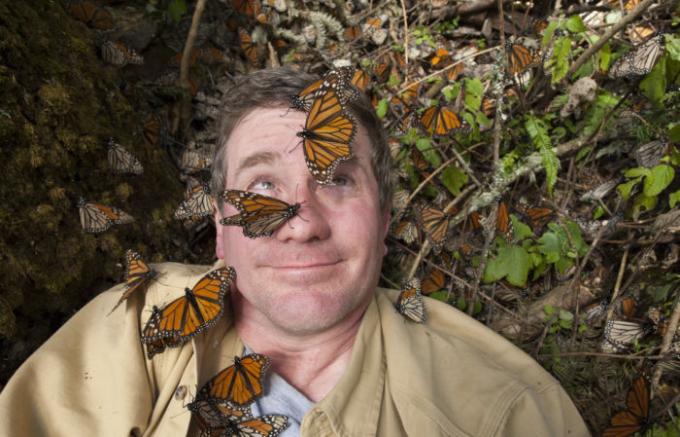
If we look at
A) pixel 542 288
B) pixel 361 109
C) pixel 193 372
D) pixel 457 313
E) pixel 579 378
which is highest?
pixel 361 109

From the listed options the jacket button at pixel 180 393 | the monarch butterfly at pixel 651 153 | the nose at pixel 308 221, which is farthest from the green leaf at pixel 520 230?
the jacket button at pixel 180 393

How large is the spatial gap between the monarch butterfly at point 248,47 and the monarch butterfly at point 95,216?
8.50 feet

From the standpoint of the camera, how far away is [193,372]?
2.35m

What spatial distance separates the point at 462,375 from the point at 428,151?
7.64 feet

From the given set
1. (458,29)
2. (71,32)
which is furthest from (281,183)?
(458,29)

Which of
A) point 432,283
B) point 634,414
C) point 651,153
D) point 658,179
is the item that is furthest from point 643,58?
point 634,414

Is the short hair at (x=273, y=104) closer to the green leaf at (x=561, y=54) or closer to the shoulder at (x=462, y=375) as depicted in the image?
the shoulder at (x=462, y=375)

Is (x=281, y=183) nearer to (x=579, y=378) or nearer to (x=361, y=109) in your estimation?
(x=361, y=109)

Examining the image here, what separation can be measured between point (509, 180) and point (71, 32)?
3611mm

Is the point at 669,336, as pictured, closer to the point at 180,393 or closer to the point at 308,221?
the point at 308,221

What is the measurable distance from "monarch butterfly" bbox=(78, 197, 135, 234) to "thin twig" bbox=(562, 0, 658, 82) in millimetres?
3922

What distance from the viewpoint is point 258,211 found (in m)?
2.22

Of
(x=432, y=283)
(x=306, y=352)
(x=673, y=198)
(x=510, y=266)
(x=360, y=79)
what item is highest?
(x=360, y=79)

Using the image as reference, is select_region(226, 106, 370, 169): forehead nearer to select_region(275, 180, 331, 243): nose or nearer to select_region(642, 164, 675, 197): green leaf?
select_region(275, 180, 331, 243): nose
